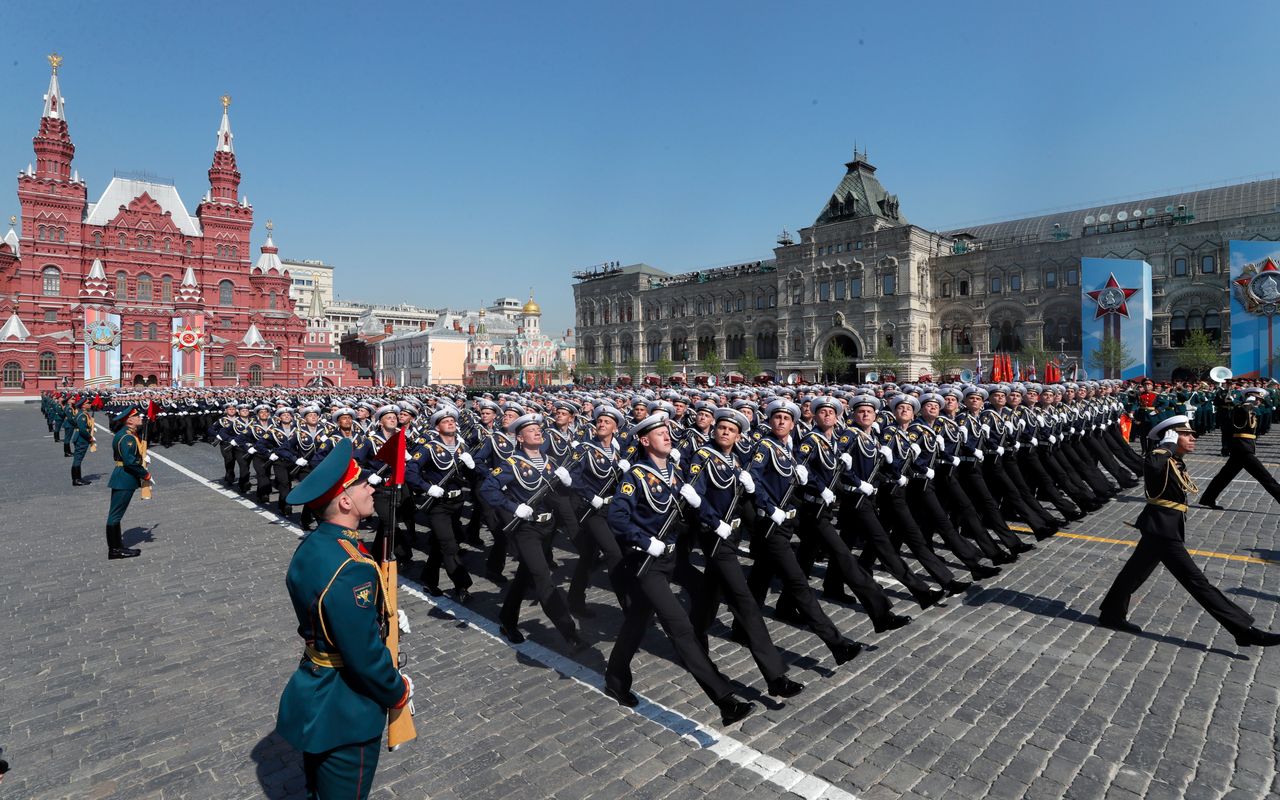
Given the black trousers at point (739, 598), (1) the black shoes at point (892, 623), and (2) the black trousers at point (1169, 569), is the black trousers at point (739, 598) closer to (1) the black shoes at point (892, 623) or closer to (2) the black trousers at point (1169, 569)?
(1) the black shoes at point (892, 623)

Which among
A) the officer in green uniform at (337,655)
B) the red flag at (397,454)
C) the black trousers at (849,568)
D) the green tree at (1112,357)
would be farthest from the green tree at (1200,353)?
the officer in green uniform at (337,655)

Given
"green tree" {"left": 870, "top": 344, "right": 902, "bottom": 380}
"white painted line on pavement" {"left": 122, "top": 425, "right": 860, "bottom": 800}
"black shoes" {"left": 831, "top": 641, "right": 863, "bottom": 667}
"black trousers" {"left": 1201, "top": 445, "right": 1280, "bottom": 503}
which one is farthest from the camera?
"green tree" {"left": 870, "top": 344, "right": 902, "bottom": 380}

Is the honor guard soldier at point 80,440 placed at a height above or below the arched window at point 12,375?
below

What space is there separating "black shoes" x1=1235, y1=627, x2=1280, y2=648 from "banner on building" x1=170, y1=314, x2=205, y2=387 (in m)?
74.8

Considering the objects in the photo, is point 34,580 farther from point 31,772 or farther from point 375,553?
point 375,553

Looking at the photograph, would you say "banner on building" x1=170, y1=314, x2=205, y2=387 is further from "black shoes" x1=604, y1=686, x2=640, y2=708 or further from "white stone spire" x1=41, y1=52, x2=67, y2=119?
"black shoes" x1=604, y1=686, x2=640, y2=708

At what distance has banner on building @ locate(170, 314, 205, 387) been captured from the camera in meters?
63.0

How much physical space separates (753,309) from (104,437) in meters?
53.1

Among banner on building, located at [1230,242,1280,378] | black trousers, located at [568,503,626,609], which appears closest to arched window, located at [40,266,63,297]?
black trousers, located at [568,503,626,609]

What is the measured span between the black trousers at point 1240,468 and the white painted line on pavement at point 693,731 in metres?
A: 10.4

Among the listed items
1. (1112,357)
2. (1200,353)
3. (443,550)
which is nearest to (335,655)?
(443,550)

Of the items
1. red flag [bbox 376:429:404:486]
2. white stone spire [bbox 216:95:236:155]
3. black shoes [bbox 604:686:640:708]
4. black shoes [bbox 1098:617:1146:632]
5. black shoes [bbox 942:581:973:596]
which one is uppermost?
white stone spire [bbox 216:95:236:155]

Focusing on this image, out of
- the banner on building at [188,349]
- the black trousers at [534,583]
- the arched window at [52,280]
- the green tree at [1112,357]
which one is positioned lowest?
the black trousers at [534,583]

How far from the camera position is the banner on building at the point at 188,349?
63.0m
